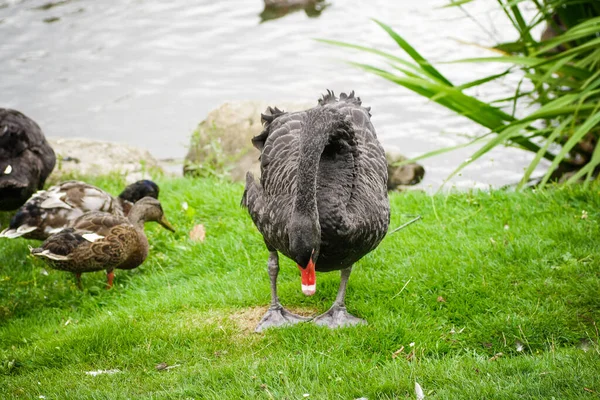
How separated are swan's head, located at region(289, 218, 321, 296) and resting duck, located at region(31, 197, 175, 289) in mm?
2142

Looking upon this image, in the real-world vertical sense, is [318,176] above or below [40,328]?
above

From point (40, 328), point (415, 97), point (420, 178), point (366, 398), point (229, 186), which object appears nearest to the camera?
point (366, 398)

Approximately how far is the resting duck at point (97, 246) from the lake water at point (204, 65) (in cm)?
436

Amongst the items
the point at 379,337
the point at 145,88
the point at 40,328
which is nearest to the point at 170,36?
the point at 145,88

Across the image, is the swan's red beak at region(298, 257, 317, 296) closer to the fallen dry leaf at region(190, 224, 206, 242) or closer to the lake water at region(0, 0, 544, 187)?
the fallen dry leaf at region(190, 224, 206, 242)

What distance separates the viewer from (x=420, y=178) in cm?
896

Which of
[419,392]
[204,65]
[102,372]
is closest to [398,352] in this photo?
[419,392]

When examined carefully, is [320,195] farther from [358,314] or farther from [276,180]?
[358,314]

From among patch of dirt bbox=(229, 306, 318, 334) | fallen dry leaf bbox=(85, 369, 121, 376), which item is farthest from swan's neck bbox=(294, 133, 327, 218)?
fallen dry leaf bbox=(85, 369, 121, 376)

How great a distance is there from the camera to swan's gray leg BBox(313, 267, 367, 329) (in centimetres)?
454

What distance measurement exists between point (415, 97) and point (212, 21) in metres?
4.74

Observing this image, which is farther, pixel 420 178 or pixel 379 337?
pixel 420 178

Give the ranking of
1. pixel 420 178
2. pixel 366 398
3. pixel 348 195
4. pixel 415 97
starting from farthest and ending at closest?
pixel 415 97
pixel 420 178
pixel 348 195
pixel 366 398

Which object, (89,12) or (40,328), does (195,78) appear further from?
(40,328)
